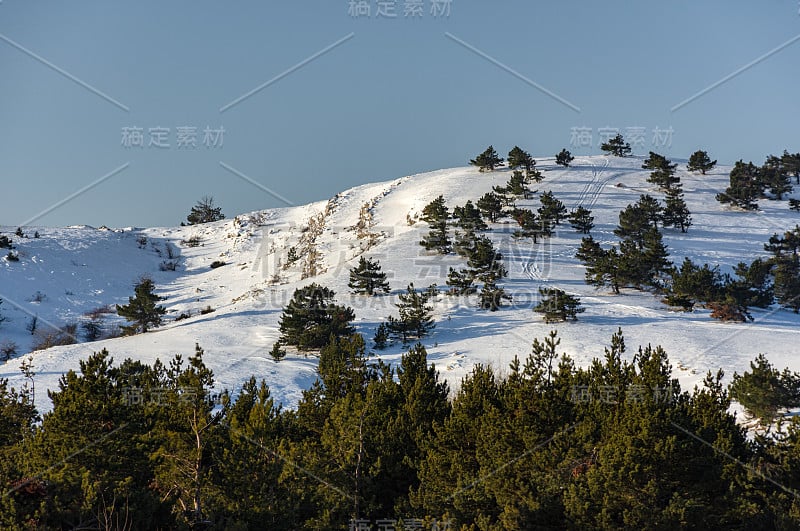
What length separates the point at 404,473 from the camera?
16.4 meters

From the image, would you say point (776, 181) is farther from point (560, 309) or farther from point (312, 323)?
point (312, 323)

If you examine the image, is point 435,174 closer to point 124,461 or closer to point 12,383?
point 12,383

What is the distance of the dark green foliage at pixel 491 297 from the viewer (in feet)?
119

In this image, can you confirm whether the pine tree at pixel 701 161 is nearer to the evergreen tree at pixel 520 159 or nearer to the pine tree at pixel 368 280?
the evergreen tree at pixel 520 159

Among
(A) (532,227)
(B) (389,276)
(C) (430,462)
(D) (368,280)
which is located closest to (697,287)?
(A) (532,227)

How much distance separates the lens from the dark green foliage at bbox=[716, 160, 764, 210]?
199ft

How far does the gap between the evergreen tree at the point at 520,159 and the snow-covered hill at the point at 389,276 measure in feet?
10.1

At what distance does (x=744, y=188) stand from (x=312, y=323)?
168 feet

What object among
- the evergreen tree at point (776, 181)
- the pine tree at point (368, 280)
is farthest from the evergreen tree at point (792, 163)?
the pine tree at point (368, 280)

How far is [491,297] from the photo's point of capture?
1446 inches

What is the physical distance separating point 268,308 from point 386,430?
77.2 ft

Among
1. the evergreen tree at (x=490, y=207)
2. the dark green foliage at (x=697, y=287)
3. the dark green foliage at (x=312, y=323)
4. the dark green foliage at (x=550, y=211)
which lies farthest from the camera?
the evergreen tree at (x=490, y=207)

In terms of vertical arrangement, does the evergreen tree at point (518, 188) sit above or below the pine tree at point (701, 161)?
below

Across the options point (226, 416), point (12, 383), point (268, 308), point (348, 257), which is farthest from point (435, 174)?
point (226, 416)
